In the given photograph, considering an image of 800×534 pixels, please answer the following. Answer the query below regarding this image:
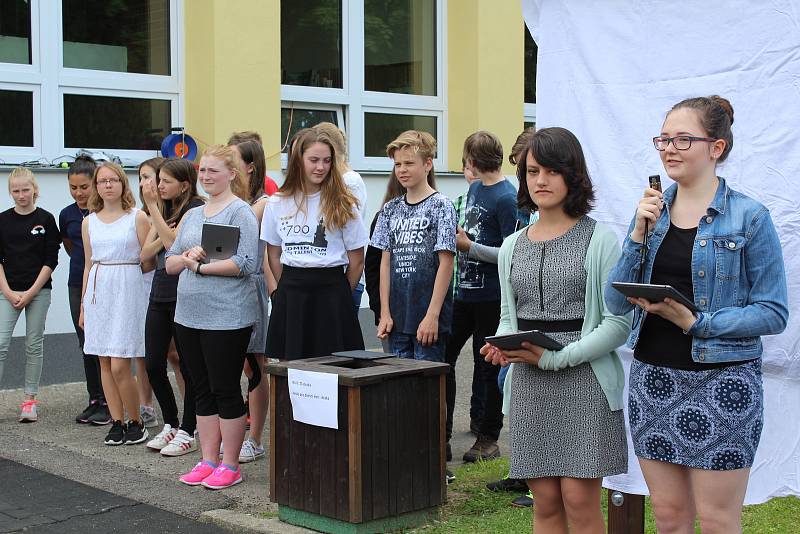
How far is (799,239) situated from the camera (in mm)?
4051

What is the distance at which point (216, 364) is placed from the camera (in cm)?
596

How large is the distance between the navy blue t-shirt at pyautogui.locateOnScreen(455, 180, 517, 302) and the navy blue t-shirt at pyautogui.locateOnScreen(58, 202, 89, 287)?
327 cm

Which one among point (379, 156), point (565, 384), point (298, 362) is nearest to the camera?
point (565, 384)

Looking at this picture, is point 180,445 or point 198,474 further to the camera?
point 180,445

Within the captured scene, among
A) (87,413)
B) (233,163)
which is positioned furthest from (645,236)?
(87,413)

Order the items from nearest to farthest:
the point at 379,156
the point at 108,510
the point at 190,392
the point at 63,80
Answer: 1. the point at 108,510
2. the point at 190,392
3. the point at 63,80
4. the point at 379,156

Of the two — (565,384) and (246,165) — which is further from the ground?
(246,165)

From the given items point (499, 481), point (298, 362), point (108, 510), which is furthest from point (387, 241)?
point (108, 510)

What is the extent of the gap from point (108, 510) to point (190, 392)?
1.38 meters

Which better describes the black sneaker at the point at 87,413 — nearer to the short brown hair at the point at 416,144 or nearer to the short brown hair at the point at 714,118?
the short brown hair at the point at 416,144

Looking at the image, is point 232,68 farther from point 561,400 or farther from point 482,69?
point 561,400

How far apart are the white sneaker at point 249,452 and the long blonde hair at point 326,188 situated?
1779mm

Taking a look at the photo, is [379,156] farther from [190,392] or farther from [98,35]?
[190,392]

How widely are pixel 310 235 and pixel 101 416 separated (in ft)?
9.94
